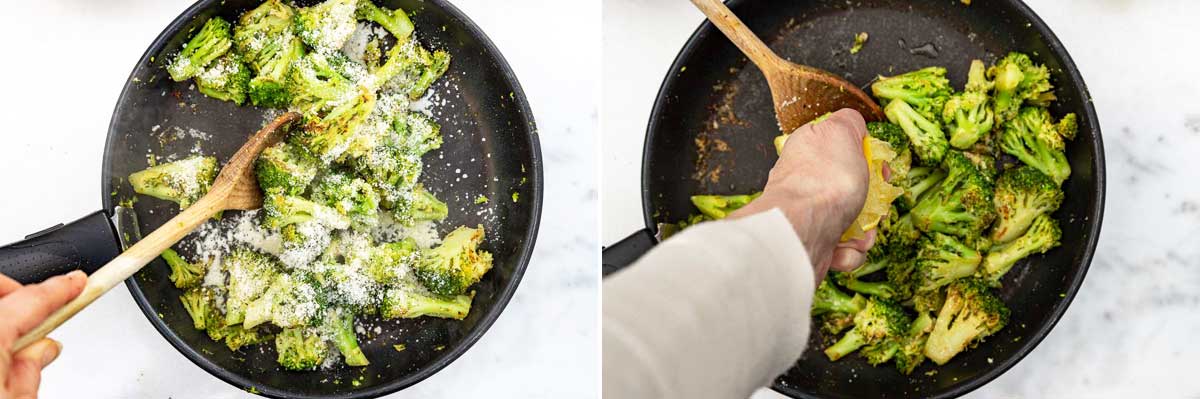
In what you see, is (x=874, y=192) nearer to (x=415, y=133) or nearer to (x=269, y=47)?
(x=415, y=133)

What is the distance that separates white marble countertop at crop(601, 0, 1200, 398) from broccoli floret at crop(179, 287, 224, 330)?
987 mm

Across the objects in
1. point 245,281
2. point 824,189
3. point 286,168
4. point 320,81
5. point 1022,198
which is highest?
point 320,81

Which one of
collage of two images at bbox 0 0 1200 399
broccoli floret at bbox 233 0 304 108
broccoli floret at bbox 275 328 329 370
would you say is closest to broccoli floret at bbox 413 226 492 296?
collage of two images at bbox 0 0 1200 399

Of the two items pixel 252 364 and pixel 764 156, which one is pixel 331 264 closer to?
pixel 252 364

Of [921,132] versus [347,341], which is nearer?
[921,132]

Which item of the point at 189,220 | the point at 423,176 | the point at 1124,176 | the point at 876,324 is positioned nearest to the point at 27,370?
the point at 189,220

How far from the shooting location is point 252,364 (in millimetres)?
2176

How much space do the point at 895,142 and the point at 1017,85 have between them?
33 cm

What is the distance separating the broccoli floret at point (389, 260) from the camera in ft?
6.89

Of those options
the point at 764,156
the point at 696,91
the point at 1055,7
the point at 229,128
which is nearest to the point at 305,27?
the point at 229,128

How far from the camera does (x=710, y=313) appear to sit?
1128 millimetres

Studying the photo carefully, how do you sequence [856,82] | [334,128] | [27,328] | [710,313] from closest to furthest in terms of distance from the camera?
1. [710,313]
2. [27,328]
3. [334,128]
4. [856,82]

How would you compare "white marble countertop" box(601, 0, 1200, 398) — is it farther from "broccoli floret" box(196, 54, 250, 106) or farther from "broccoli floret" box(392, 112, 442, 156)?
"broccoli floret" box(196, 54, 250, 106)

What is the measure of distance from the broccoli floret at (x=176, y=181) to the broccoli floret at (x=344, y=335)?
437mm
